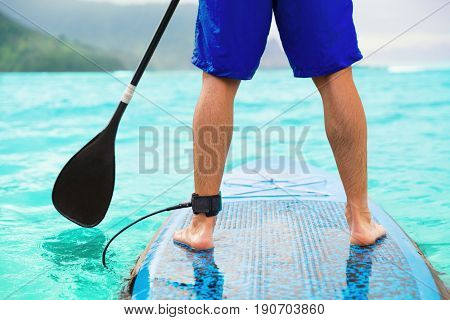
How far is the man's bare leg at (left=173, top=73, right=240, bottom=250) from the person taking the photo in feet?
4.89

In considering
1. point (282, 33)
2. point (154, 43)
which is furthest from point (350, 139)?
point (154, 43)

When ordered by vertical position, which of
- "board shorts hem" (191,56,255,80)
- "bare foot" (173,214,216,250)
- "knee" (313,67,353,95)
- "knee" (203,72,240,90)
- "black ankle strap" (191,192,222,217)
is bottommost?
"bare foot" (173,214,216,250)

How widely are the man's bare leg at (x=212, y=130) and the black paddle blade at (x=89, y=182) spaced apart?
0.89ft

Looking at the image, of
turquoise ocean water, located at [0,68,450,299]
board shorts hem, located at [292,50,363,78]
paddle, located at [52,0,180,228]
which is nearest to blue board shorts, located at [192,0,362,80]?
board shorts hem, located at [292,50,363,78]

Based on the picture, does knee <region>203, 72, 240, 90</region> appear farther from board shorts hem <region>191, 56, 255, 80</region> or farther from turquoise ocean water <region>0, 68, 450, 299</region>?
turquoise ocean water <region>0, 68, 450, 299</region>

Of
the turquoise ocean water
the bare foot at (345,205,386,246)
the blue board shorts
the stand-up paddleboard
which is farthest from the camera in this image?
the turquoise ocean water

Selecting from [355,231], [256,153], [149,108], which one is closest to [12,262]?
[355,231]

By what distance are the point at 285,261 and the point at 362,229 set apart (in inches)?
10.3

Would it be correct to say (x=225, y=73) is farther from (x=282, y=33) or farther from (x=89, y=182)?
(x=89, y=182)

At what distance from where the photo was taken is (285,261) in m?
1.44

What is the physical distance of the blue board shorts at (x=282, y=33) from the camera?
142 cm

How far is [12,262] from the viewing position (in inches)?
75.7

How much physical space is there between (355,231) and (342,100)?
1.18 feet
